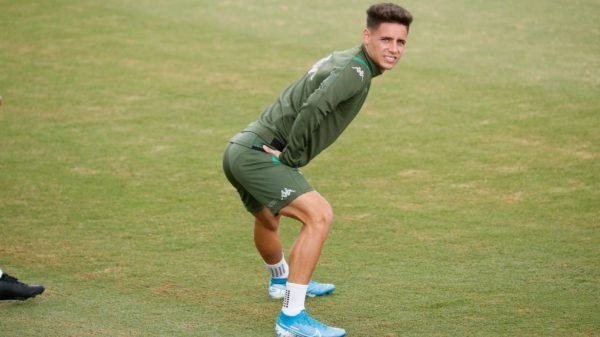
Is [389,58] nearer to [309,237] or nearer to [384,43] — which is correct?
[384,43]

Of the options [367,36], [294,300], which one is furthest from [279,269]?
[367,36]

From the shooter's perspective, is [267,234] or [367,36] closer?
[367,36]

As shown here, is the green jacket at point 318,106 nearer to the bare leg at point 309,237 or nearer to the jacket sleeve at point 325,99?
the jacket sleeve at point 325,99

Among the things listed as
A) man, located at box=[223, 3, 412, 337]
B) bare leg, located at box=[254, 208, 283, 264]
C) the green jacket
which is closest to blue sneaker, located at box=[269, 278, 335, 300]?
bare leg, located at box=[254, 208, 283, 264]

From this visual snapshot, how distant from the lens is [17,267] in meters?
7.43

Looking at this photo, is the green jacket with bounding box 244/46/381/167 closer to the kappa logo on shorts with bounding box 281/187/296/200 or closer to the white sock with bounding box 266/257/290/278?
the kappa logo on shorts with bounding box 281/187/296/200

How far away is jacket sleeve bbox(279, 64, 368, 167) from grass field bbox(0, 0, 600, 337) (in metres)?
1.33

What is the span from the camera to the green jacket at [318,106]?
231 inches

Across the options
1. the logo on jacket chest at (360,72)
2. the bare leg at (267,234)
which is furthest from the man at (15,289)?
the logo on jacket chest at (360,72)

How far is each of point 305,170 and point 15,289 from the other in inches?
161

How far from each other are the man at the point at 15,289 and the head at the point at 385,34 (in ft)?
9.15

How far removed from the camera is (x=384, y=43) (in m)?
6.08

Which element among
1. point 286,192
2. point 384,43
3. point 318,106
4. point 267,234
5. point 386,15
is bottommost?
point 267,234

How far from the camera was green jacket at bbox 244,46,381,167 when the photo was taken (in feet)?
19.3
